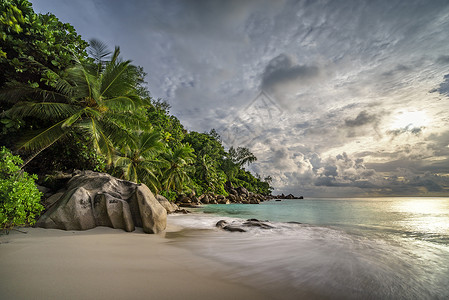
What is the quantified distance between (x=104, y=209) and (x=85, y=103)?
5609mm

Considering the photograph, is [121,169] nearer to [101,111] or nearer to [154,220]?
[101,111]

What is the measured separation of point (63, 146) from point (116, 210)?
6.29m

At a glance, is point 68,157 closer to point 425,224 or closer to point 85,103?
point 85,103

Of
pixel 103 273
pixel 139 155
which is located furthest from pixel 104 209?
pixel 139 155

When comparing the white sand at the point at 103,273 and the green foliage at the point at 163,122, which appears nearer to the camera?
the white sand at the point at 103,273

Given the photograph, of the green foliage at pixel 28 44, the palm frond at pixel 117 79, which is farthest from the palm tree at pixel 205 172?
the green foliage at pixel 28 44

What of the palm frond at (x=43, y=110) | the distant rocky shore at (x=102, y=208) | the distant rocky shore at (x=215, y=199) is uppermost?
the palm frond at (x=43, y=110)

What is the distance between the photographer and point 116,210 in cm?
613

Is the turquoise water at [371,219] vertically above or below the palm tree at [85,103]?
below

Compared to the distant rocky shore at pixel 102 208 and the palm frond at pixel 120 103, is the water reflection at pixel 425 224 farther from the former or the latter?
the palm frond at pixel 120 103

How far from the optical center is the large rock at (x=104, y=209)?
5500 millimetres

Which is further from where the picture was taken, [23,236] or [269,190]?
[269,190]

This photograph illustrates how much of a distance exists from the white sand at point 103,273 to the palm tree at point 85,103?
198 inches

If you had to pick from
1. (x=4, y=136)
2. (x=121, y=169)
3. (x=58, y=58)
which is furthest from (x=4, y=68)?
(x=121, y=169)
